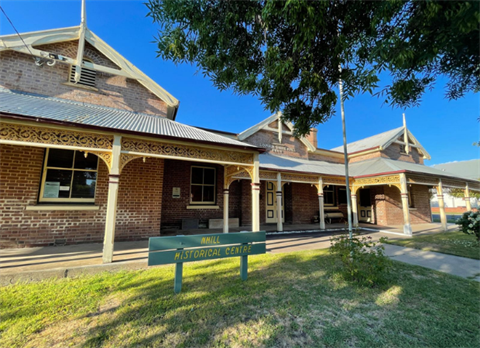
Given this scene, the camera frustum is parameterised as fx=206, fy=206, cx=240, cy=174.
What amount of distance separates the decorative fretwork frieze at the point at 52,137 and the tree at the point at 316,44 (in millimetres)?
2513

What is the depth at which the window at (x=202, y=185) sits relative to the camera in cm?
1040

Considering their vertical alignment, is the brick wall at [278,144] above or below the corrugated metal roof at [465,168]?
below

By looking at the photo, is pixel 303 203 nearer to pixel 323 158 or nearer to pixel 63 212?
pixel 323 158

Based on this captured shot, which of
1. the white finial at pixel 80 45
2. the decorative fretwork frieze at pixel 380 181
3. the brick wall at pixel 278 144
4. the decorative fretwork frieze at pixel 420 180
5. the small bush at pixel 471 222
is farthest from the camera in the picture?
the brick wall at pixel 278 144

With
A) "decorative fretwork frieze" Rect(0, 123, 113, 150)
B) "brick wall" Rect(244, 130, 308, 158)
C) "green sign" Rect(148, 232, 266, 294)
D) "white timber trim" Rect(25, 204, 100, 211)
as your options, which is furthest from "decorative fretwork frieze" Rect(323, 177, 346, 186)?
"white timber trim" Rect(25, 204, 100, 211)

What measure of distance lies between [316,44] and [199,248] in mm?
4823

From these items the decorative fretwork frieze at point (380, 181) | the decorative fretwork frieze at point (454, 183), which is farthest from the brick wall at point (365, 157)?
the decorative fretwork frieze at point (380, 181)

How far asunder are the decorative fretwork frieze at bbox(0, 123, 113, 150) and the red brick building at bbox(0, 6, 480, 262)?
0.06 feet

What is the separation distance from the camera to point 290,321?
2.75 meters

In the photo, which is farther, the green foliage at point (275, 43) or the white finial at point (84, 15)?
the white finial at point (84, 15)

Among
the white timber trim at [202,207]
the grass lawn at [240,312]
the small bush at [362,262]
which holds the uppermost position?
the white timber trim at [202,207]

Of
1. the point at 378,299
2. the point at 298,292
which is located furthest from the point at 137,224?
the point at 378,299

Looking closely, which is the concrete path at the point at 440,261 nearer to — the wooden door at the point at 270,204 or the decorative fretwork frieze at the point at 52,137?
the wooden door at the point at 270,204

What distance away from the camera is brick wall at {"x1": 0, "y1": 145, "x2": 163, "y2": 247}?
590 cm
